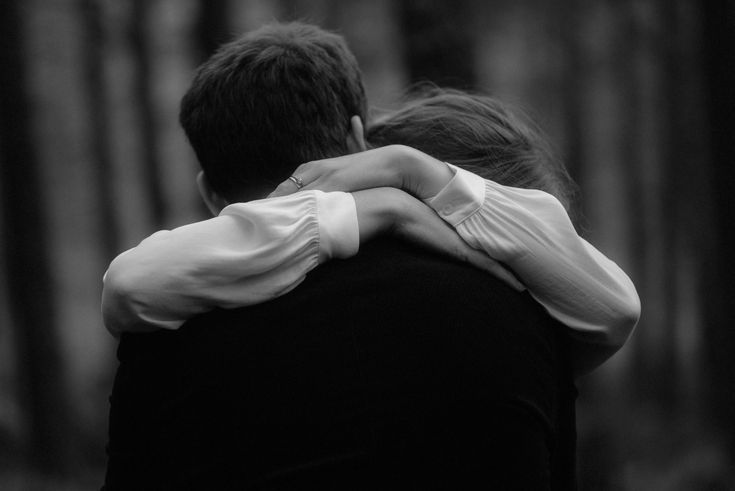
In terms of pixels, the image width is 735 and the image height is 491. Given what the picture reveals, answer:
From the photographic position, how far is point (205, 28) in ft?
26.2

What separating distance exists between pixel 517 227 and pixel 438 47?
400 cm

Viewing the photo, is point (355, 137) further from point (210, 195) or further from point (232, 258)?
point (232, 258)

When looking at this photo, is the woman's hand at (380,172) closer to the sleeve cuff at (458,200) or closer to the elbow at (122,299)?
the sleeve cuff at (458,200)

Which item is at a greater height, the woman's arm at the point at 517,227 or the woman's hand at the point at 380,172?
the woman's hand at the point at 380,172

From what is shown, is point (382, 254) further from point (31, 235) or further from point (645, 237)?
point (645, 237)

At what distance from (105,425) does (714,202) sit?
5484 mm

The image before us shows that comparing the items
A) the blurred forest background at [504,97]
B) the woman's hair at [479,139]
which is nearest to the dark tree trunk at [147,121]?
the blurred forest background at [504,97]

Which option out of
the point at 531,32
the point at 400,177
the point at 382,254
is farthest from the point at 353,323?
the point at 531,32

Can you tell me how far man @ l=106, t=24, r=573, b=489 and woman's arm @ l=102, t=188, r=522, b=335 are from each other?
0.13 feet

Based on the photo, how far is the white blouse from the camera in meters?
1.58

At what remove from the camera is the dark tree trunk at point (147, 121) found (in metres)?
7.94

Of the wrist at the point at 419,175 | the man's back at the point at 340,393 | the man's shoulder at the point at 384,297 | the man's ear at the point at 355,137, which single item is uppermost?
the man's ear at the point at 355,137

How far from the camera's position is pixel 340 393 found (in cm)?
160

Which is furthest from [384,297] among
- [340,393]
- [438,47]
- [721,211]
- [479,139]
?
[721,211]
